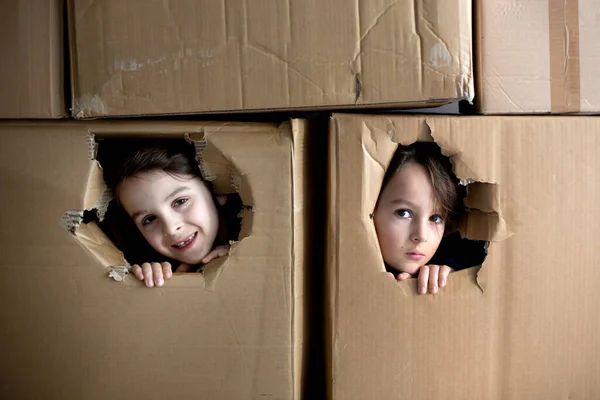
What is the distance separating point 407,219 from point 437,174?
0.08 metres

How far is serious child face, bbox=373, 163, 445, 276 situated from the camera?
0.83m

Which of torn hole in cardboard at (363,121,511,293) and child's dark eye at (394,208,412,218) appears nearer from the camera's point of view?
torn hole in cardboard at (363,121,511,293)

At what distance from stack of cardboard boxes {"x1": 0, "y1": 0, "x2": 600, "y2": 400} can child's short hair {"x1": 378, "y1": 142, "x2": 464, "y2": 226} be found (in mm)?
99

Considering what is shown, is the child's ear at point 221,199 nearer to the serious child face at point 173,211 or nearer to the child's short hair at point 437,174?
the serious child face at point 173,211

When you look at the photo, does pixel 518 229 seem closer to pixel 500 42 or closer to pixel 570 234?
pixel 570 234

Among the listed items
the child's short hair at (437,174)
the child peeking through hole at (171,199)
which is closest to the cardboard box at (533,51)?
the child's short hair at (437,174)

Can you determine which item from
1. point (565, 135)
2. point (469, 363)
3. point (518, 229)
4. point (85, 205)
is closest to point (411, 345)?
point (469, 363)

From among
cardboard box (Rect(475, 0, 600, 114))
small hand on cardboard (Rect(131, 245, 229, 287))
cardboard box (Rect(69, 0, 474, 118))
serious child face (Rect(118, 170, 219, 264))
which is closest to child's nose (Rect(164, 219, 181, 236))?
serious child face (Rect(118, 170, 219, 264))

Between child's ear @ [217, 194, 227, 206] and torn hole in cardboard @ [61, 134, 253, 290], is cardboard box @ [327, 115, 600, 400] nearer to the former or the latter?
torn hole in cardboard @ [61, 134, 253, 290]

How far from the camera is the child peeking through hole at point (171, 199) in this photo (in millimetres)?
859

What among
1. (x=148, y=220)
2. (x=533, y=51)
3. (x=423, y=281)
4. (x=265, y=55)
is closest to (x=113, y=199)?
(x=148, y=220)

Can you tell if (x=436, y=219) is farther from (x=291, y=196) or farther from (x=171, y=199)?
(x=171, y=199)

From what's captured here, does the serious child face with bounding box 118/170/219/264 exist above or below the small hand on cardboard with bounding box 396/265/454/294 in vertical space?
above

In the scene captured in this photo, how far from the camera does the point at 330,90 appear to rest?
0.67 meters
